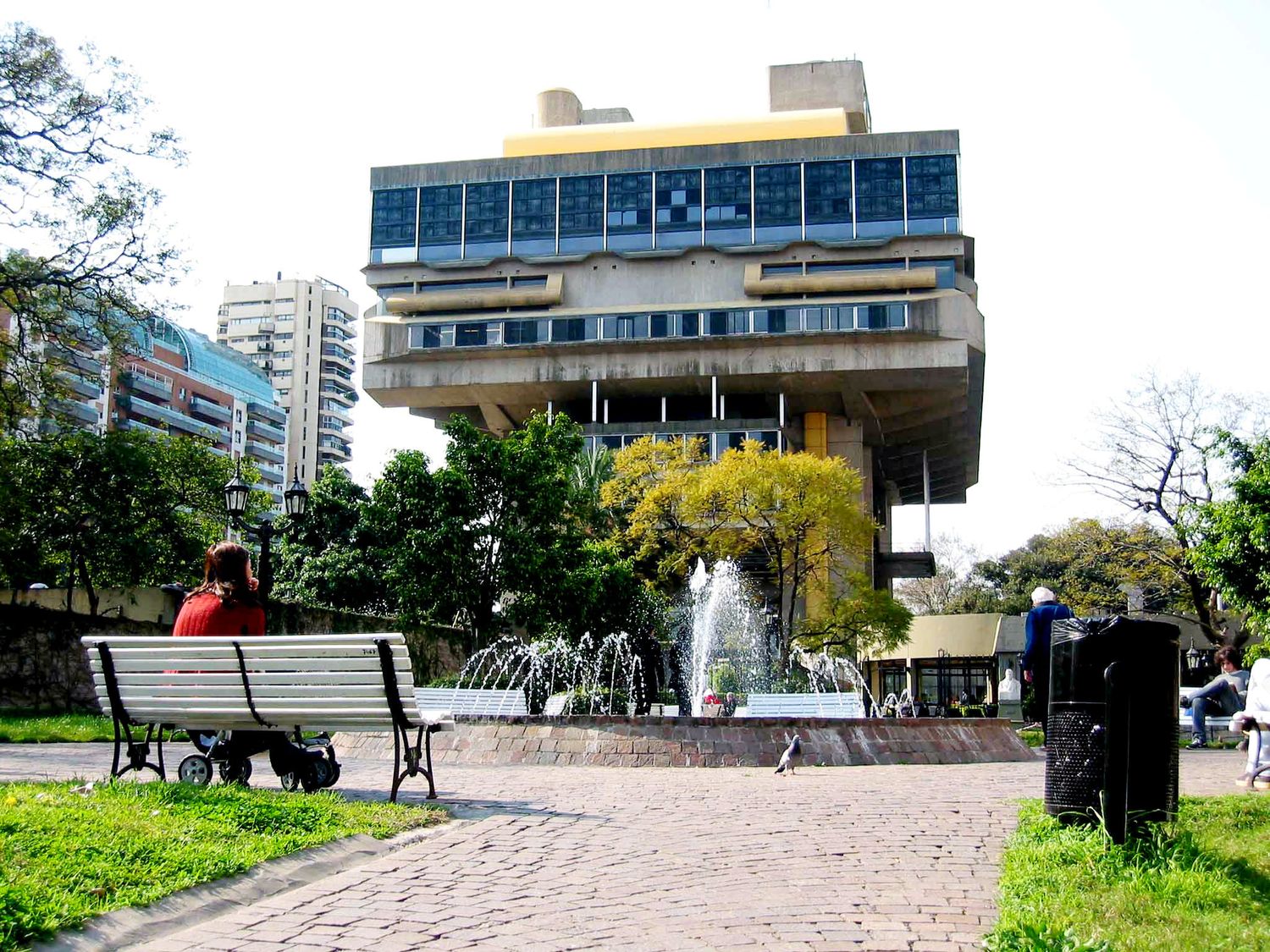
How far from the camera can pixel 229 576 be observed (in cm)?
752

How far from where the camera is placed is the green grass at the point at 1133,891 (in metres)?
3.80

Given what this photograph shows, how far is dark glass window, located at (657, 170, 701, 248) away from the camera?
180 feet

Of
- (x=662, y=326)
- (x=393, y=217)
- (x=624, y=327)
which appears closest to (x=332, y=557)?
(x=624, y=327)

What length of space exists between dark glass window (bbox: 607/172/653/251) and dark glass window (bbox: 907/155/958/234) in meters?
11.2

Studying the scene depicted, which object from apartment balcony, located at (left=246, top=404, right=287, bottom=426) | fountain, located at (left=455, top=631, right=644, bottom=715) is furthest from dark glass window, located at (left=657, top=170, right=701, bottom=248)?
apartment balcony, located at (left=246, top=404, right=287, bottom=426)

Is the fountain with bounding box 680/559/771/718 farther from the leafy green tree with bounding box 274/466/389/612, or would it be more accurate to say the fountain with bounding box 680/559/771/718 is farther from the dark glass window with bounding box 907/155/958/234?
the dark glass window with bounding box 907/155/958/234

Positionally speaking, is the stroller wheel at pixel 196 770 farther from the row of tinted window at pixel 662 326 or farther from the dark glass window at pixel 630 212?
the dark glass window at pixel 630 212

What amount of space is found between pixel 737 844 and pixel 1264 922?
2358mm

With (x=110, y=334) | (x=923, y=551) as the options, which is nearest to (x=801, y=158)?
(x=923, y=551)

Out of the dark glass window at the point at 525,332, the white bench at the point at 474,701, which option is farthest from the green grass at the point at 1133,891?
the dark glass window at the point at 525,332

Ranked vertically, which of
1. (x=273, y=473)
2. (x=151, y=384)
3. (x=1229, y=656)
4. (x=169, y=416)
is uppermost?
(x=151, y=384)

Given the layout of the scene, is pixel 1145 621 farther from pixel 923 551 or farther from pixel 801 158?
pixel 923 551

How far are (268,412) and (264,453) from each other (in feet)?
11.3

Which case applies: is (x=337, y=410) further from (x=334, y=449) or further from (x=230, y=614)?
(x=230, y=614)
